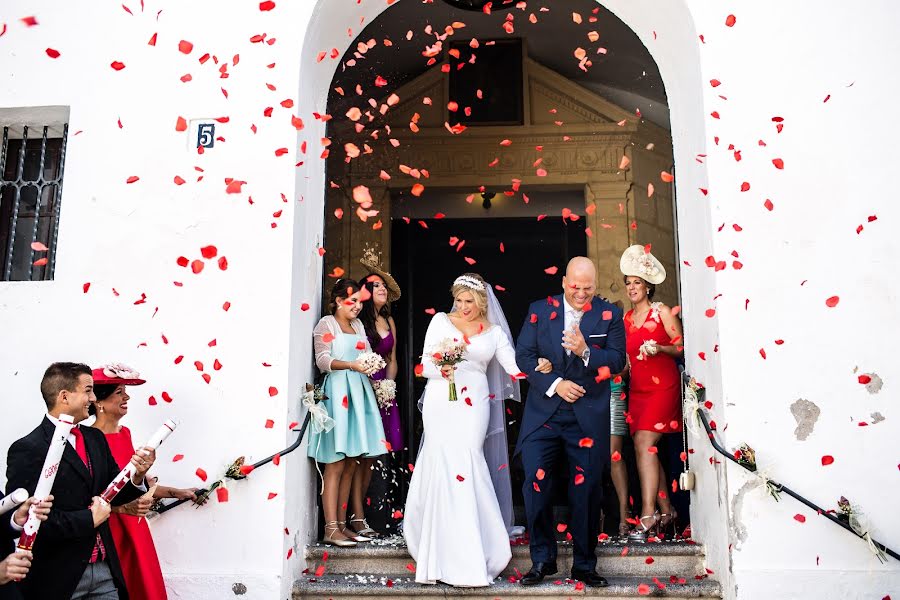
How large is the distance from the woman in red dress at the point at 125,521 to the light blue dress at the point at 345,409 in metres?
1.21

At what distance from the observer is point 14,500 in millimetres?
3406

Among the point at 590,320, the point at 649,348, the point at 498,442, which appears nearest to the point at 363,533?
the point at 498,442

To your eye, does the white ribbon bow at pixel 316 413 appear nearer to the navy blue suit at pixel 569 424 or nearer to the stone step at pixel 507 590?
the stone step at pixel 507 590

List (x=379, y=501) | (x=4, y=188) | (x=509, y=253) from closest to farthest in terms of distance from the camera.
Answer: (x=4, y=188), (x=379, y=501), (x=509, y=253)

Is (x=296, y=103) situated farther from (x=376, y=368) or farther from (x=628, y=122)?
(x=628, y=122)

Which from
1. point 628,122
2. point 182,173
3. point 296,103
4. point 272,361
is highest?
point 628,122

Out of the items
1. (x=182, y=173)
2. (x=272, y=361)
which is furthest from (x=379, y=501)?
(x=182, y=173)

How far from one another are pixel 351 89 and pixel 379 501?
466 cm

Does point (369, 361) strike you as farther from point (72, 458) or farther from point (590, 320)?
point (72, 458)

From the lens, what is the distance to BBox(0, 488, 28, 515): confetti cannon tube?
3387 millimetres

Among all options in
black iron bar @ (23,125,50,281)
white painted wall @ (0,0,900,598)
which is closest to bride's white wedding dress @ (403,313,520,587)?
white painted wall @ (0,0,900,598)

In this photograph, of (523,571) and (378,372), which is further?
(378,372)

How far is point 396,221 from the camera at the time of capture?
1020cm

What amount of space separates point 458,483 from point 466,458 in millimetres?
172
